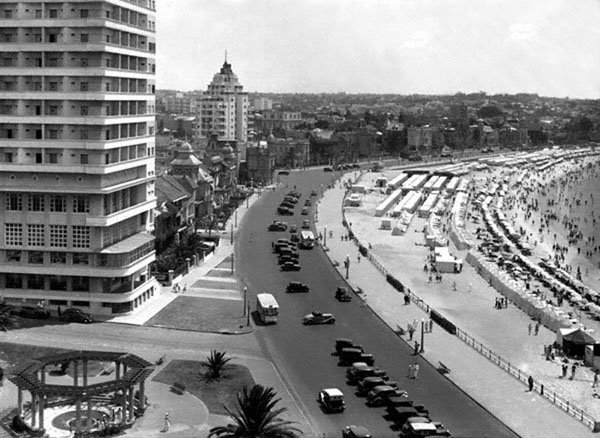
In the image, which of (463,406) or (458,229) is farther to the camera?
(458,229)

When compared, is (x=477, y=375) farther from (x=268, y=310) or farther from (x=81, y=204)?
(x=81, y=204)

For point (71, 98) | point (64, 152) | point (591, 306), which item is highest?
point (71, 98)

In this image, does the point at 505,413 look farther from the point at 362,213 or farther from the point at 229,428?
the point at 362,213

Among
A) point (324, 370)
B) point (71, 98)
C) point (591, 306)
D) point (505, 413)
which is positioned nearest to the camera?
point (505, 413)

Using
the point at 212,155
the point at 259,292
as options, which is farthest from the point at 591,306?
the point at 212,155

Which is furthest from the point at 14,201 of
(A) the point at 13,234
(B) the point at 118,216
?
(B) the point at 118,216

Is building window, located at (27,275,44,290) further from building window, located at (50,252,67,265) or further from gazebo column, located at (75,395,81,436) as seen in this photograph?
gazebo column, located at (75,395,81,436)

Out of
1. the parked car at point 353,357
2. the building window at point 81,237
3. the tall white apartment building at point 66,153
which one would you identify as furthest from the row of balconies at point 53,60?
the parked car at point 353,357
